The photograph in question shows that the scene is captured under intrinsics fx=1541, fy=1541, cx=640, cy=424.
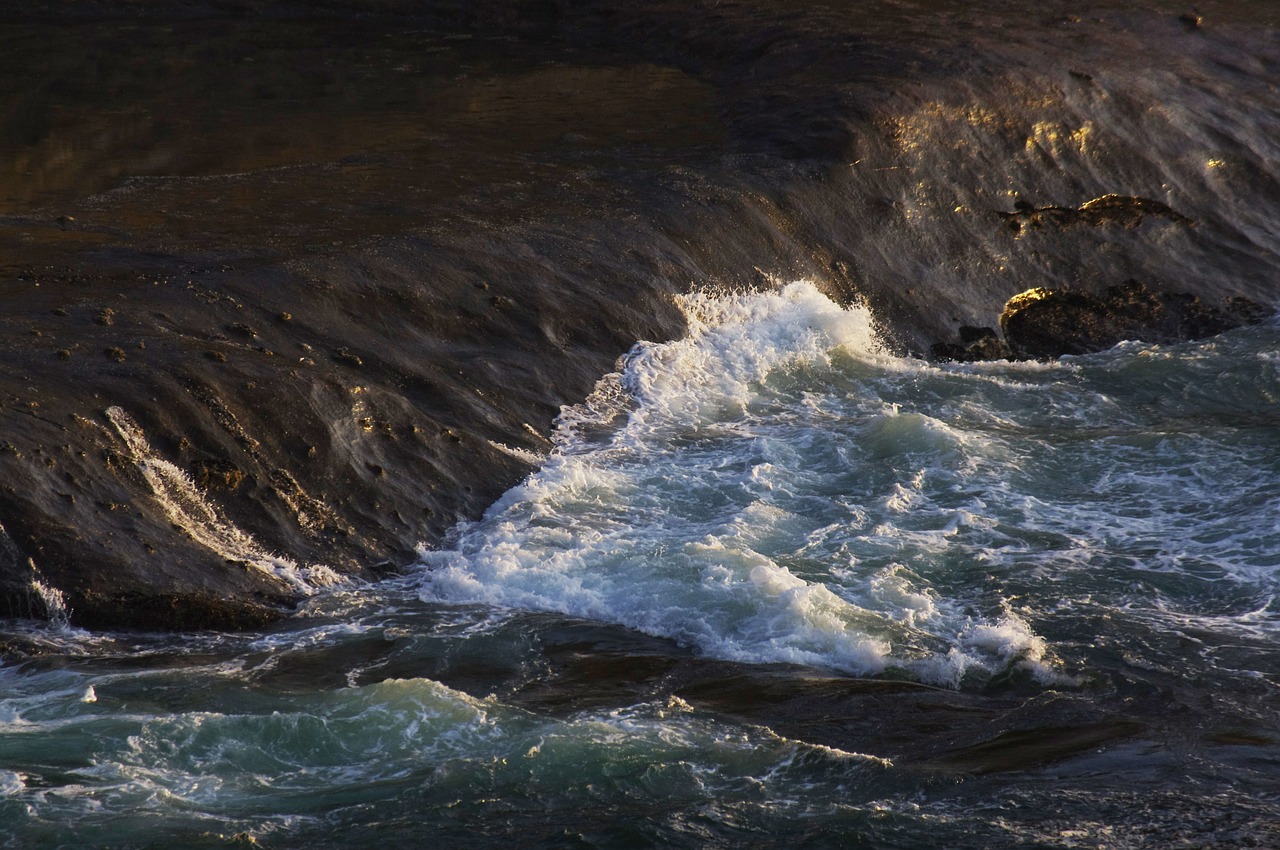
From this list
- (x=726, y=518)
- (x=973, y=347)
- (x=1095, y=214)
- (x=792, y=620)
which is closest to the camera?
(x=792, y=620)

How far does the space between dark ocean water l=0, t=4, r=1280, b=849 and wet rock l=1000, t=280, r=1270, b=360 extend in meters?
0.24

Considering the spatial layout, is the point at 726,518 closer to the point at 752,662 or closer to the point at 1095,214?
→ the point at 752,662

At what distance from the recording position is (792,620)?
27.0ft

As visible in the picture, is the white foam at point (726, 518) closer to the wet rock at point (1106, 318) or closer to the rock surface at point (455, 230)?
the rock surface at point (455, 230)

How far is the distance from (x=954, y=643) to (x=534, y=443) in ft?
11.4

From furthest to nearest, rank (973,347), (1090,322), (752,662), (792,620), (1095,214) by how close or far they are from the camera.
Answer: (1095,214) < (1090,322) < (973,347) < (792,620) < (752,662)

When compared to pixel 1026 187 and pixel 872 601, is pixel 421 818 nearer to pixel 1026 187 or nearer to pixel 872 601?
pixel 872 601

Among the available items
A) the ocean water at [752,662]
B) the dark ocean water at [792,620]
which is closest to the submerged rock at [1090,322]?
the dark ocean water at [792,620]

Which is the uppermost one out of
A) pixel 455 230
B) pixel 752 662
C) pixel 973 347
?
pixel 455 230

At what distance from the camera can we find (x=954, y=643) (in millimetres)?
8070

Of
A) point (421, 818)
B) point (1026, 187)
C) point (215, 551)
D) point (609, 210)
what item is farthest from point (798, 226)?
point (421, 818)

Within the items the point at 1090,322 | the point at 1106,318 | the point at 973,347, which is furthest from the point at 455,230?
the point at 1106,318

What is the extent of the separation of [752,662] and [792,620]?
1.47ft

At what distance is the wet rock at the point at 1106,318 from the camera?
13555 mm
